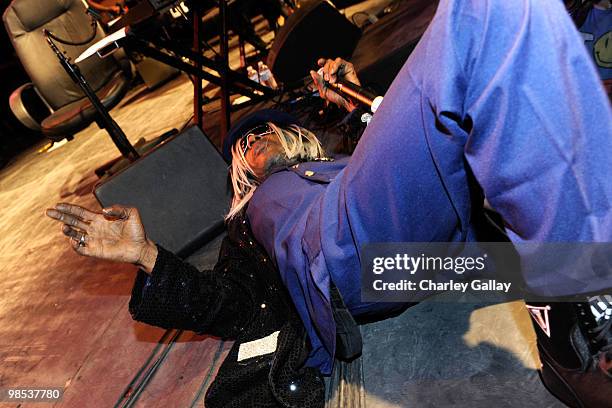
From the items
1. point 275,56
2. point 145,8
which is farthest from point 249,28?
point 145,8

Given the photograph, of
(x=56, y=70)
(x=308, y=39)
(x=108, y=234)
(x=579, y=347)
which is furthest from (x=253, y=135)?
(x=56, y=70)

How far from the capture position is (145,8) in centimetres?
249

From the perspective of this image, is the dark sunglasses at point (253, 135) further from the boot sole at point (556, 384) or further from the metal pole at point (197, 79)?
the metal pole at point (197, 79)

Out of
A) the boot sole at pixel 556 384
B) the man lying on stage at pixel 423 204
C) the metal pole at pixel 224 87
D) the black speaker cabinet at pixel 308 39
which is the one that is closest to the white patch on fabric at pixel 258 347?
the man lying on stage at pixel 423 204

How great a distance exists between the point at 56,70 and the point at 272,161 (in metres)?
2.71

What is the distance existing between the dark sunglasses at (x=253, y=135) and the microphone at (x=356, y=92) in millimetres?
307

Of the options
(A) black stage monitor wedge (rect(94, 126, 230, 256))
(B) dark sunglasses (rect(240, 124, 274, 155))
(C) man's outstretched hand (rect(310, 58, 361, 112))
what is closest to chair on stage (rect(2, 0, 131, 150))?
(A) black stage monitor wedge (rect(94, 126, 230, 256))

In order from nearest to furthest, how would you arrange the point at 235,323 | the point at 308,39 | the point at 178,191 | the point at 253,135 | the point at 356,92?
the point at 235,323, the point at 356,92, the point at 253,135, the point at 178,191, the point at 308,39

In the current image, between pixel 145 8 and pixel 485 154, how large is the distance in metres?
2.54

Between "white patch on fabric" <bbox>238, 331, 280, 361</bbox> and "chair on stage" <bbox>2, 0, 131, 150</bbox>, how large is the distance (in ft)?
8.25

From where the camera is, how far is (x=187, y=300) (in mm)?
1095

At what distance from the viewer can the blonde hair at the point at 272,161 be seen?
151 centimetres

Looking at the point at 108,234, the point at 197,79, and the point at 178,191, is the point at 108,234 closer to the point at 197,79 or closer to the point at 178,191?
the point at 178,191

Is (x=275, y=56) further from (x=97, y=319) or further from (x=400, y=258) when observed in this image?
(x=400, y=258)
